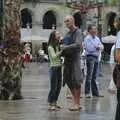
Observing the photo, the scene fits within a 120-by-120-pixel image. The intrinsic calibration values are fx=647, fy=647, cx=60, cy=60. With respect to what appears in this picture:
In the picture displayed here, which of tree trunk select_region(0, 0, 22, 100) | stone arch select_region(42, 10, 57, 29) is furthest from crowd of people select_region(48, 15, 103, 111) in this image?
stone arch select_region(42, 10, 57, 29)

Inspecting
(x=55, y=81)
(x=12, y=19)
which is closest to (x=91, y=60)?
(x=12, y=19)

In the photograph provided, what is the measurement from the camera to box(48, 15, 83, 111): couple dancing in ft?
45.2

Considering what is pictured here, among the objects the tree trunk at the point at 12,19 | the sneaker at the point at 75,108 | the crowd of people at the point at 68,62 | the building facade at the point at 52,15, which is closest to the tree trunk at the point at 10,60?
the tree trunk at the point at 12,19

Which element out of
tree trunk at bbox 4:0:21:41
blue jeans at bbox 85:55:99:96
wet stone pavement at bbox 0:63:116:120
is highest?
tree trunk at bbox 4:0:21:41

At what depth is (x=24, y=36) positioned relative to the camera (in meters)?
68.0

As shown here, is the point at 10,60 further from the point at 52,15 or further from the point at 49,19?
the point at 49,19

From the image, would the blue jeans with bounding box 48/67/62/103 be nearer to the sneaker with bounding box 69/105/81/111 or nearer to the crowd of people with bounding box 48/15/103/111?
the crowd of people with bounding box 48/15/103/111

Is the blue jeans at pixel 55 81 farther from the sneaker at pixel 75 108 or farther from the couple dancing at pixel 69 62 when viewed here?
the sneaker at pixel 75 108

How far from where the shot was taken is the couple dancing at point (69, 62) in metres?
13.8

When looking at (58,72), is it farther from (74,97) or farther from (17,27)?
(17,27)

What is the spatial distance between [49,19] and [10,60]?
2365 inches

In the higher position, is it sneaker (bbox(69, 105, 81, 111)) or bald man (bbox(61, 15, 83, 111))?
bald man (bbox(61, 15, 83, 111))

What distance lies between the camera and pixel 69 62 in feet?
45.6

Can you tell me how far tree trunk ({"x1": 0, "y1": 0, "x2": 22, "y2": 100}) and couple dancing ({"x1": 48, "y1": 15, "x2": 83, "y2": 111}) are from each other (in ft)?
6.89
